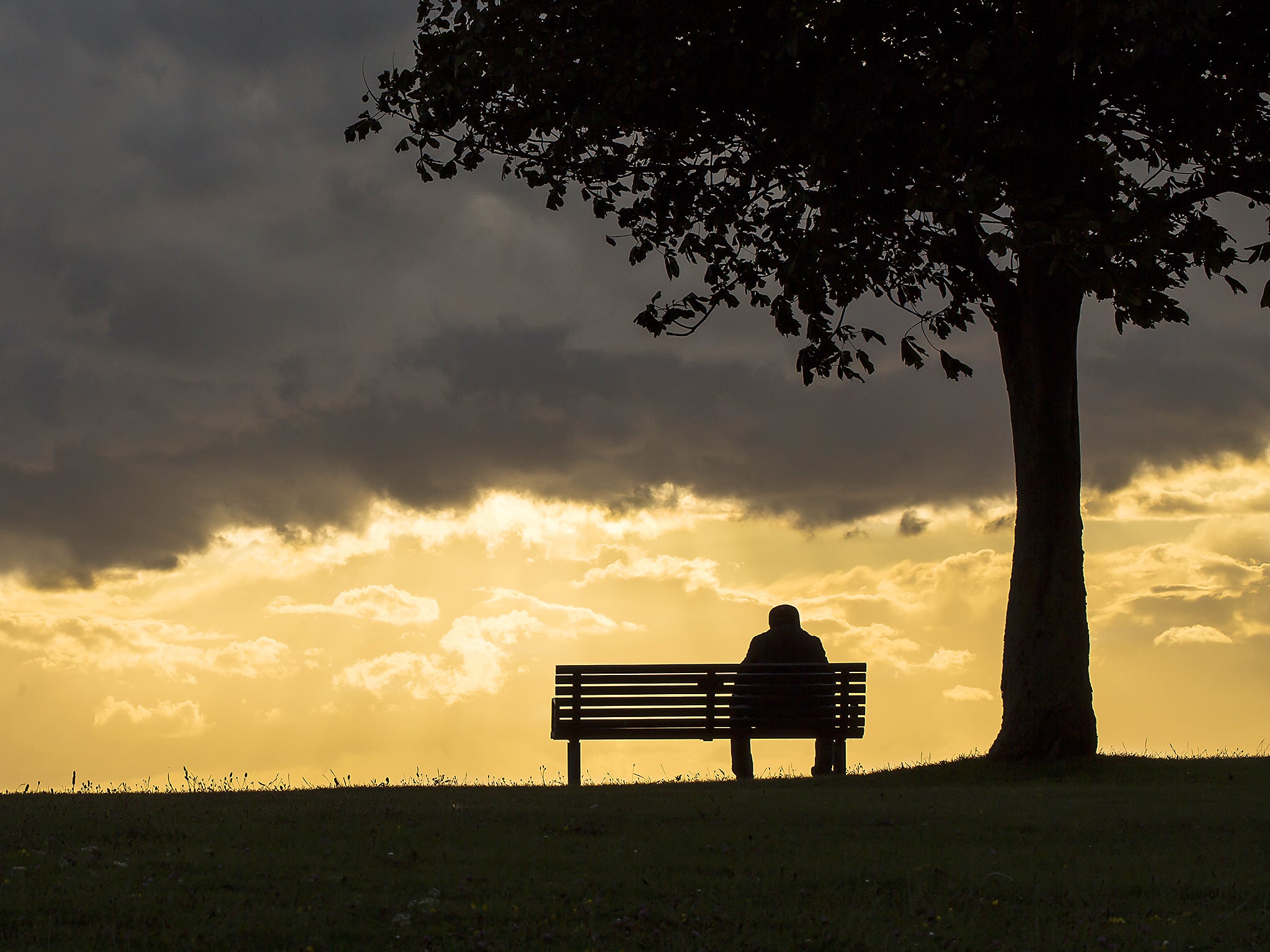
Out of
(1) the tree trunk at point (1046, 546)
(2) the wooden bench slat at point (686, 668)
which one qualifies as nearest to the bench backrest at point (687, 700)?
(2) the wooden bench slat at point (686, 668)

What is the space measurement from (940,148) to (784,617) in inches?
359

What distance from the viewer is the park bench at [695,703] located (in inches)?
845

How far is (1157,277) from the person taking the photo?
627 inches

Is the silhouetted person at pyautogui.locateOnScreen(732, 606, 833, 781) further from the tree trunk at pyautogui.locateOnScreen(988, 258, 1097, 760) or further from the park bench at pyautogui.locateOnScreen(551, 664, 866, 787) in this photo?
the tree trunk at pyautogui.locateOnScreen(988, 258, 1097, 760)

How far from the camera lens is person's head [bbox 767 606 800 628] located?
22.4 meters

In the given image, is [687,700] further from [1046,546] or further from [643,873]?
[643,873]

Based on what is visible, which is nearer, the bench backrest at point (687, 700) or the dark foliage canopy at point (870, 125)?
the dark foliage canopy at point (870, 125)

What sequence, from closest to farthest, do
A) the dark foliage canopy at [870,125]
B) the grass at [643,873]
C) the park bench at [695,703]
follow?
the grass at [643,873] < the dark foliage canopy at [870,125] < the park bench at [695,703]

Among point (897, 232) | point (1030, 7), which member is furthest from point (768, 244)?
point (1030, 7)

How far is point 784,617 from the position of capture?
22.4m

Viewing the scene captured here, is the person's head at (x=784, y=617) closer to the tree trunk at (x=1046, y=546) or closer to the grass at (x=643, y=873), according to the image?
the tree trunk at (x=1046, y=546)

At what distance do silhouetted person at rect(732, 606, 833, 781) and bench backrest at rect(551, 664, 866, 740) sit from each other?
0.06 meters

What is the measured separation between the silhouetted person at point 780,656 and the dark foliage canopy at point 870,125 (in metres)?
4.67

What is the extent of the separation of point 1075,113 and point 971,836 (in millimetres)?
11515
